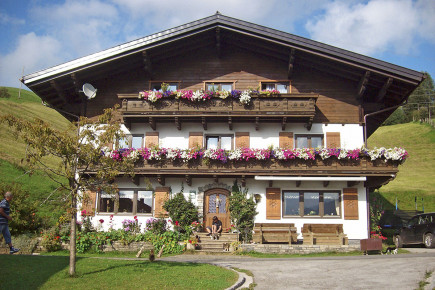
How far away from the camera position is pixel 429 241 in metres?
20.0

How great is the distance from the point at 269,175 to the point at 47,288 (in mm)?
13164

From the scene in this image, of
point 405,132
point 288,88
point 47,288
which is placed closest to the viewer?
point 47,288

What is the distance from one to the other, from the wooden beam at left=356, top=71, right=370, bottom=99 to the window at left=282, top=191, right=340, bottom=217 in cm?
527

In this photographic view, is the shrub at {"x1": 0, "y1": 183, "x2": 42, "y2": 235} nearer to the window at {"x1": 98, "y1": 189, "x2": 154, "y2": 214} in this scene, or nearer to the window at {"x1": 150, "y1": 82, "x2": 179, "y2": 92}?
the window at {"x1": 98, "y1": 189, "x2": 154, "y2": 214}

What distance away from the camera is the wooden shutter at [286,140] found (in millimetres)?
22484

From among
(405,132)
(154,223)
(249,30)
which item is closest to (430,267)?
(154,223)

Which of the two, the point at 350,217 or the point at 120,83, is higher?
the point at 120,83

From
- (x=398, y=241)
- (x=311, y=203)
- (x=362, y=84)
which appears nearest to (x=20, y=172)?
(x=311, y=203)

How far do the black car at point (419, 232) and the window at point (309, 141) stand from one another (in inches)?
229

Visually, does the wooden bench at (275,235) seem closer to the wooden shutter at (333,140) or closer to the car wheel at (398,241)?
the wooden shutter at (333,140)

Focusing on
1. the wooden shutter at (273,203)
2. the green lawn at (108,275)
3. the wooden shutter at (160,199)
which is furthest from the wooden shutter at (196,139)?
the green lawn at (108,275)

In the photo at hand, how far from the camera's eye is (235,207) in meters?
21.6

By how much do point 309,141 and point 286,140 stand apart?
1.24 m

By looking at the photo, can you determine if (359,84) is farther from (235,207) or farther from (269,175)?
(235,207)
